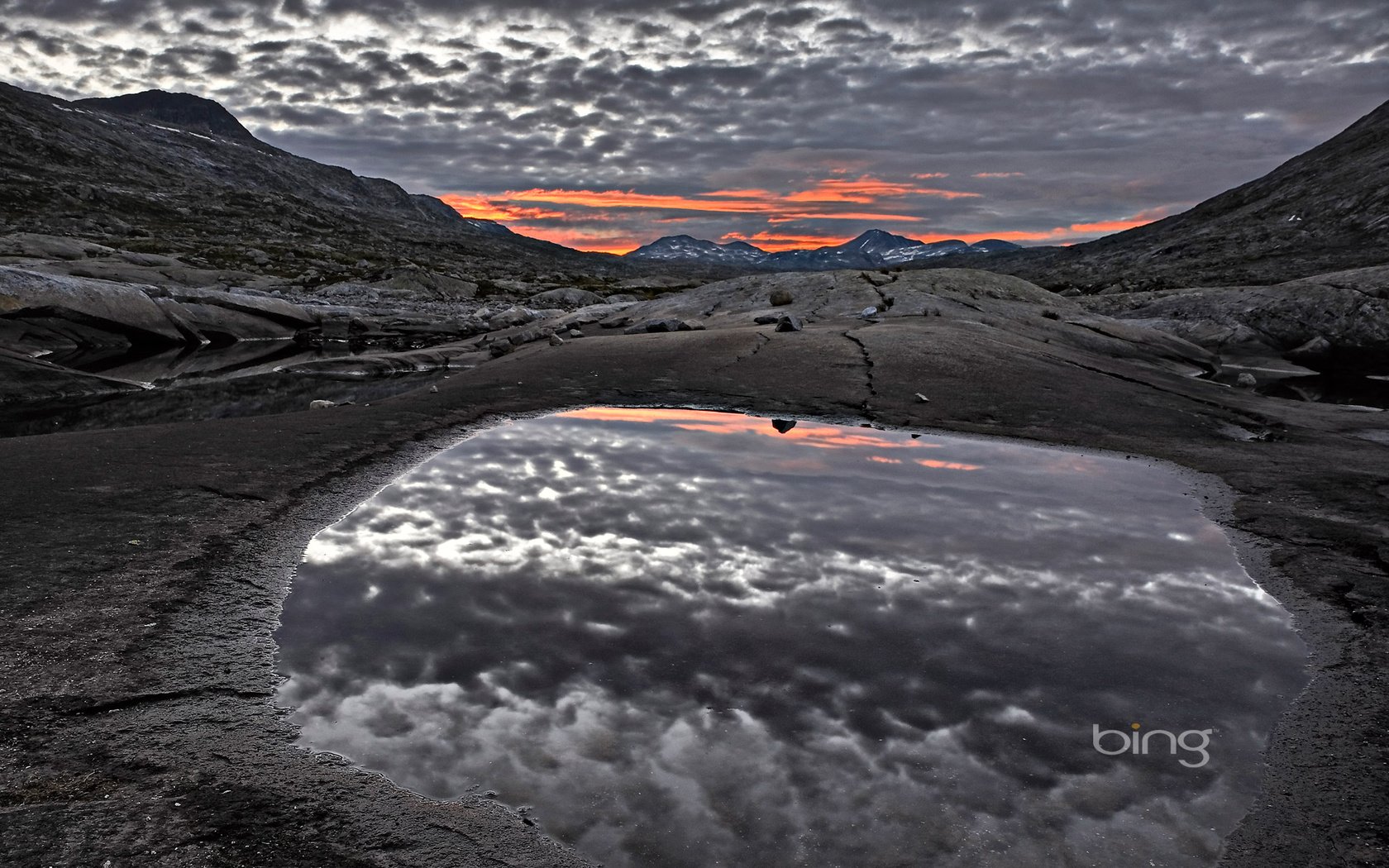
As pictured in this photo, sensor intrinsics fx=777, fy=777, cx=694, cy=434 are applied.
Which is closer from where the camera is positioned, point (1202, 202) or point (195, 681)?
point (195, 681)

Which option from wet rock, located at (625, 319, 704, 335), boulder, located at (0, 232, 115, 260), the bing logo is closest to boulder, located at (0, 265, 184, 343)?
wet rock, located at (625, 319, 704, 335)

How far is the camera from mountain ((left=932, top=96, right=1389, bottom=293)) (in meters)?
90.3

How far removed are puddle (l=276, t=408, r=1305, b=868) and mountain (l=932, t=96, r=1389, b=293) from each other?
78.5 meters

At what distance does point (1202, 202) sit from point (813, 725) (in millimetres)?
193196

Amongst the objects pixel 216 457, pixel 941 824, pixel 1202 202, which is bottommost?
pixel 941 824

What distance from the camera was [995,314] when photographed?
26094mm

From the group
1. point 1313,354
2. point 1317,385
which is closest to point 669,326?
point 1317,385

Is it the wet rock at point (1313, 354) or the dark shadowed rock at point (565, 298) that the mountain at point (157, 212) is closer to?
the dark shadowed rock at point (565, 298)

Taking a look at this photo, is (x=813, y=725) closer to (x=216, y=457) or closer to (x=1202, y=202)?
(x=216, y=457)

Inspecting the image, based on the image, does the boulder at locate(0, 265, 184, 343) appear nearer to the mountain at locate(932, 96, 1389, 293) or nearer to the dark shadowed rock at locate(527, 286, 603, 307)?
the dark shadowed rock at locate(527, 286, 603, 307)

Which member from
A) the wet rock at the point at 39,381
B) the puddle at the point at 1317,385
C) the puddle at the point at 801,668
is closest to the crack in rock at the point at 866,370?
the puddle at the point at 801,668

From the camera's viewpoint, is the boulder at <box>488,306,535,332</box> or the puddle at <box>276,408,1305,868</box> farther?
the boulder at <box>488,306,535,332</box>

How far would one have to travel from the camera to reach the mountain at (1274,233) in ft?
296

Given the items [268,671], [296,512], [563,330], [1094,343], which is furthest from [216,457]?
[1094,343]
